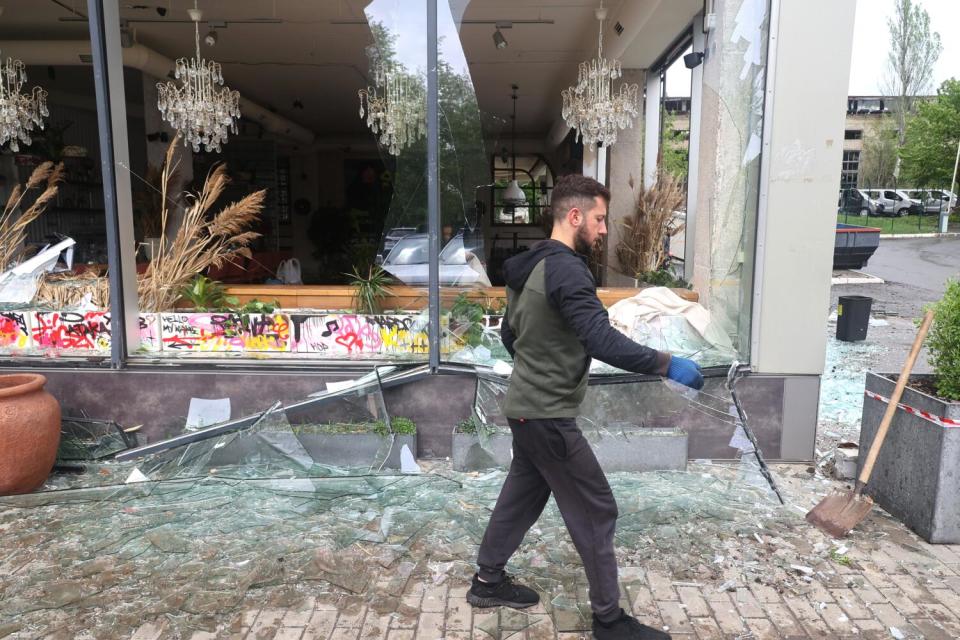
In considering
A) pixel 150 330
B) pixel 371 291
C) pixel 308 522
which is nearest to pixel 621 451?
pixel 308 522

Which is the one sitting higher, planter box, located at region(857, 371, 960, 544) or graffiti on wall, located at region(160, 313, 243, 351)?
graffiti on wall, located at region(160, 313, 243, 351)

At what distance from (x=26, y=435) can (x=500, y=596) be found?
3.13 meters

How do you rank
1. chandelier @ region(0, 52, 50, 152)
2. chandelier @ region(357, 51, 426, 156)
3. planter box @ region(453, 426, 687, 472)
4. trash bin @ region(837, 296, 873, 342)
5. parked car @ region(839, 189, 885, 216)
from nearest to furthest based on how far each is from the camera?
planter box @ region(453, 426, 687, 472) → chandelier @ region(357, 51, 426, 156) → chandelier @ region(0, 52, 50, 152) → trash bin @ region(837, 296, 873, 342) → parked car @ region(839, 189, 885, 216)

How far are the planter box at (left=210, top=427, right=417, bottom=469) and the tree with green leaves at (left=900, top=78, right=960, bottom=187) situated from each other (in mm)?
35913

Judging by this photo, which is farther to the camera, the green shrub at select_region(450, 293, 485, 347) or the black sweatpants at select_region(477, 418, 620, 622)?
the green shrub at select_region(450, 293, 485, 347)

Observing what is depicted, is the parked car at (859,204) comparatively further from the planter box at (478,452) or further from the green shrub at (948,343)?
the planter box at (478,452)

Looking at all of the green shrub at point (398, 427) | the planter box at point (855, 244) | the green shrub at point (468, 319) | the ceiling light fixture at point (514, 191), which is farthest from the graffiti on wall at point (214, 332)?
the planter box at point (855, 244)

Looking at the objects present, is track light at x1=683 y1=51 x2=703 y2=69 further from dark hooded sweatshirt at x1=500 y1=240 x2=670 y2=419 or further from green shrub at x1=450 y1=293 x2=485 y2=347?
dark hooded sweatshirt at x1=500 y1=240 x2=670 y2=419

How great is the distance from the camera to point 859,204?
38.6 metres

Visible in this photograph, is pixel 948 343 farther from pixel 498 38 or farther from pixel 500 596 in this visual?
pixel 498 38

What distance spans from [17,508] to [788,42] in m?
5.70

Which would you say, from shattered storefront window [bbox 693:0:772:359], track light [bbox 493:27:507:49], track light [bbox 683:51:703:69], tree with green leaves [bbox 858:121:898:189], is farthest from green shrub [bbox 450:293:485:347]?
tree with green leaves [bbox 858:121:898:189]

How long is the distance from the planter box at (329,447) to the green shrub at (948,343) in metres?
3.36

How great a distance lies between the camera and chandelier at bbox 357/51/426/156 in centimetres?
521
